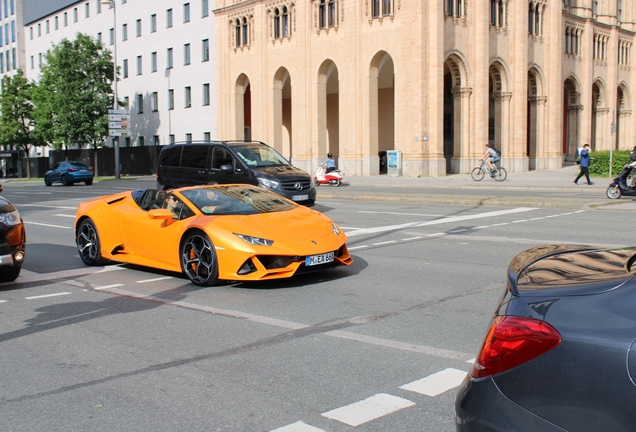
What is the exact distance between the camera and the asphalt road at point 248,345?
431 centimetres

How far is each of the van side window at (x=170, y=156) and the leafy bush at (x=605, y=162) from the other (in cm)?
2306

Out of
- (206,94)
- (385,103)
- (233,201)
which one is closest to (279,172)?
(233,201)

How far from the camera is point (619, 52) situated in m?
58.1

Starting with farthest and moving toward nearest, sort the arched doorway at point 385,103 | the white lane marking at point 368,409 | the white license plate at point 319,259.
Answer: the arched doorway at point 385,103
the white license plate at point 319,259
the white lane marking at point 368,409

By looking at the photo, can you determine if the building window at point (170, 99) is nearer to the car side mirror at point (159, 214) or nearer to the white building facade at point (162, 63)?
the white building facade at point (162, 63)

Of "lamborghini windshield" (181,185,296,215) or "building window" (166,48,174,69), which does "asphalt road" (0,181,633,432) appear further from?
"building window" (166,48,174,69)

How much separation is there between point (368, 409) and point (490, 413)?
5.82ft

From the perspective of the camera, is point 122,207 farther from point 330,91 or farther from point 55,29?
point 55,29

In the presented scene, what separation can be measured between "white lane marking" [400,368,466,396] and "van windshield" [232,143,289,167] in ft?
43.0

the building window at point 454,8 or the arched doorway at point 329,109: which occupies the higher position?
the building window at point 454,8

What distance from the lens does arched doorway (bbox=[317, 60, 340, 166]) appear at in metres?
47.1

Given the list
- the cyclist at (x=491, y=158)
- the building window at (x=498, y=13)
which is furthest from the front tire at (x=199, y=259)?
the building window at (x=498, y=13)

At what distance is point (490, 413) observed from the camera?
2604 millimetres

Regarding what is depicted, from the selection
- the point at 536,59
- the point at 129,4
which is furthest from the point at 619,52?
the point at 129,4
